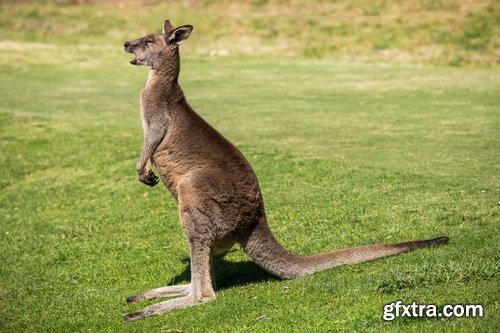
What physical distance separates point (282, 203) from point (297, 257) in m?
3.42

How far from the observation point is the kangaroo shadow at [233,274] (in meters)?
8.58

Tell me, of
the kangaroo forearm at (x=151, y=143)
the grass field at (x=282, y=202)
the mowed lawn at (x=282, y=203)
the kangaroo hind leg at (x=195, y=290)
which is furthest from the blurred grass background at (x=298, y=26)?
the kangaroo hind leg at (x=195, y=290)

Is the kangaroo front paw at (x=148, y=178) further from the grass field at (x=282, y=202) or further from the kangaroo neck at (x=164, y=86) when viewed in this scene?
the grass field at (x=282, y=202)

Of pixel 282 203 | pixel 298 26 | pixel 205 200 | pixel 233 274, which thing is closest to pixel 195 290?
pixel 205 200

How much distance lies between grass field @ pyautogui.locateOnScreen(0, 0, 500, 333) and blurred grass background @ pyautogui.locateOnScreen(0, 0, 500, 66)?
623cm

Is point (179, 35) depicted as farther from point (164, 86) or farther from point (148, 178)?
point (148, 178)

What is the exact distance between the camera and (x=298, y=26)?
33781 millimetres

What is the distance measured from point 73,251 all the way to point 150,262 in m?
1.53

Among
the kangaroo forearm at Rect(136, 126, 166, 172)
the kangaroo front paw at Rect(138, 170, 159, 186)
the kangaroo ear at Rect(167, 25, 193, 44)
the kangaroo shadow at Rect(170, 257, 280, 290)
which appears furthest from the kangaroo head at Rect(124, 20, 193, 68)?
the kangaroo shadow at Rect(170, 257, 280, 290)

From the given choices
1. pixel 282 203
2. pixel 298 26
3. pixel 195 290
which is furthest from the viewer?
pixel 298 26

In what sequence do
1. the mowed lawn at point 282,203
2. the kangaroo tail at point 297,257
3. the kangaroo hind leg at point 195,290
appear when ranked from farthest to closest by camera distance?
the kangaroo tail at point 297,257 < the kangaroo hind leg at point 195,290 < the mowed lawn at point 282,203

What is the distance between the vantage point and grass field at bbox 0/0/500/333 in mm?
7379

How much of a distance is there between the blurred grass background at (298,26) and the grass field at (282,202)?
6227mm

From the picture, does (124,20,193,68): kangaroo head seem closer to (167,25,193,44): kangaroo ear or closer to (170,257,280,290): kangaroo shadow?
(167,25,193,44): kangaroo ear
